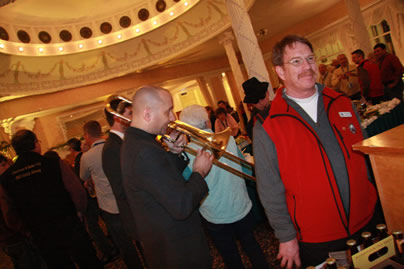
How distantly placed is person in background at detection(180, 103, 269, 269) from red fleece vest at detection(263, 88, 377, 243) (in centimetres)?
86

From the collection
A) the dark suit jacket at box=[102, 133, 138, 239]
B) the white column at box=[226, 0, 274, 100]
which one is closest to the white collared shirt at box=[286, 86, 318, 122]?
the dark suit jacket at box=[102, 133, 138, 239]

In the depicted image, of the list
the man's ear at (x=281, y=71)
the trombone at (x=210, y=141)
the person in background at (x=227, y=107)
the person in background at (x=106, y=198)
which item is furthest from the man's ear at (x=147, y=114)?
the person in background at (x=227, y=107)

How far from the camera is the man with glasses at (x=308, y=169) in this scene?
1404 millimetres

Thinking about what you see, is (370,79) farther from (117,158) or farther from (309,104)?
(117,158)

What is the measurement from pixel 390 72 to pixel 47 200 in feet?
21.2

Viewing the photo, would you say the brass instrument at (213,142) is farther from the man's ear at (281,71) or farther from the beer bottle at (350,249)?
the beer bottle at (350,249)

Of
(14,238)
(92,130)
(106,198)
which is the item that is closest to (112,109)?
(92,130)

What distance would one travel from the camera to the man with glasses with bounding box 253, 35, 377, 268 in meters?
1.40

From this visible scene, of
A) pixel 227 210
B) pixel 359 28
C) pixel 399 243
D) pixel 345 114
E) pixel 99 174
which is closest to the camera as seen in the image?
pixel 399 243

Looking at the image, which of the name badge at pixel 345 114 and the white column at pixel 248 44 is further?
the white column at pixel 248 44

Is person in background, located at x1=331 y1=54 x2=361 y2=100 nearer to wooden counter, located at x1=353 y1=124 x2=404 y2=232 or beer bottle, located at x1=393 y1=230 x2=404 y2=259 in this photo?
wooden counter, located at x1=353 y1=124 x2=404 y2=232

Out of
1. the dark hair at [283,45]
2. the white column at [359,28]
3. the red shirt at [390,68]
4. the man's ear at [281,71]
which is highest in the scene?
the white column at [359,28]

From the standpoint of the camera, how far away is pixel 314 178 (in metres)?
1.40

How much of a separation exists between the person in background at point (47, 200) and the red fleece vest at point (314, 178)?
7.77ft
